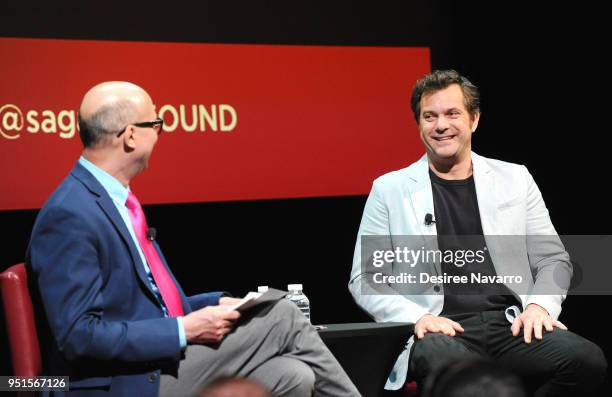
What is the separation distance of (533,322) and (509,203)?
500mm

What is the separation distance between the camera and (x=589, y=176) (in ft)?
16.5

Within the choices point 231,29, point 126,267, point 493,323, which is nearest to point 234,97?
point 231,29

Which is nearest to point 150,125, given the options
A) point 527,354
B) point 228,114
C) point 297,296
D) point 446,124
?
point 297,296

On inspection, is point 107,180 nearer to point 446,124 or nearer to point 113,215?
point 113,215

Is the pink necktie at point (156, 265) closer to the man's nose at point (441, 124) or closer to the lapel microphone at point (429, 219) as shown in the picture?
the lapel microphone at point (429, 219)

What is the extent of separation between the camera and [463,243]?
3.28 metres

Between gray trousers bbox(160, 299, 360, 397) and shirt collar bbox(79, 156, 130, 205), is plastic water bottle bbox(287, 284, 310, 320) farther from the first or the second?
shirt collar bbox(79, 156, 130, 205)

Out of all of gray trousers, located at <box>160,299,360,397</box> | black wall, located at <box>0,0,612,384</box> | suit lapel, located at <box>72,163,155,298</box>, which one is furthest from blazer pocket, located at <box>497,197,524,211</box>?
black wall, located at <box>0,0,612,384</box>

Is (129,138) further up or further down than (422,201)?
further up

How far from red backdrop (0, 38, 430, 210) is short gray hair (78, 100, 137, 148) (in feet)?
6.09

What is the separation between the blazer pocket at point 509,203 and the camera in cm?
331

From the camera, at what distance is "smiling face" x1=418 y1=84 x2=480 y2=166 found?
10.9 feet

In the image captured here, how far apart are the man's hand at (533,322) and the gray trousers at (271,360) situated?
0.87 meters

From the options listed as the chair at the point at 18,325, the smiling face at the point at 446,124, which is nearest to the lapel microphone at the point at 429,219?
the smiling face at the point at 446,124
